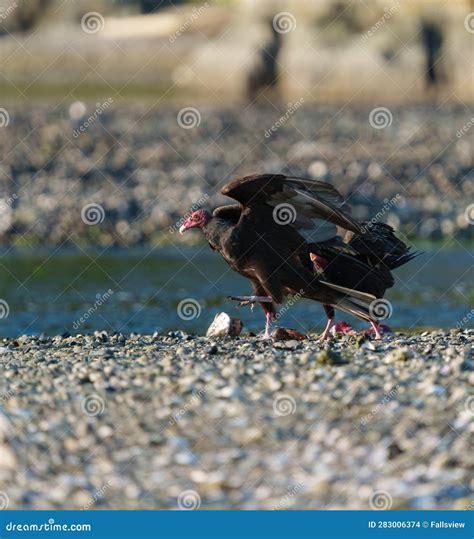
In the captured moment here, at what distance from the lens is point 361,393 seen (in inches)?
390

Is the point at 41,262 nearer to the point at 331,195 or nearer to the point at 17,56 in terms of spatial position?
the point at 331,195

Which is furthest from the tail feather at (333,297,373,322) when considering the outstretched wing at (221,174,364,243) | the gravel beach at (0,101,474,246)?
the gravel beach at (0,101,474,246)

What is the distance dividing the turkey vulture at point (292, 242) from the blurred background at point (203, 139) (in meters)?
3.37

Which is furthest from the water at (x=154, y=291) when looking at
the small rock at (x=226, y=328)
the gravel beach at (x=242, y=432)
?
the gravel beach at (x=242, y=432)

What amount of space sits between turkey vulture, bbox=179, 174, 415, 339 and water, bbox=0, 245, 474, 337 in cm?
317

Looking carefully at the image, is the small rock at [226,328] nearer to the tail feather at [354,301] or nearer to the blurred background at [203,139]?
the tail feather at [354,301]

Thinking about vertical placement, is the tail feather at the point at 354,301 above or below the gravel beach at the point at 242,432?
above

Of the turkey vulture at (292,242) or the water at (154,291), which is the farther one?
the water at (154,291)

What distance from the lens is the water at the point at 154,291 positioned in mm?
17594

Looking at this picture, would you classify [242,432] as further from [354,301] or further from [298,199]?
[354,301]

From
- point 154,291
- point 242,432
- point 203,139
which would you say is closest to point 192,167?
point 203,139

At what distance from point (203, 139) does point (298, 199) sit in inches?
822

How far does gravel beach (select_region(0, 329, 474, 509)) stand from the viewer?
8305 millimetres

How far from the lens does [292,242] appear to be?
43.2 ft
